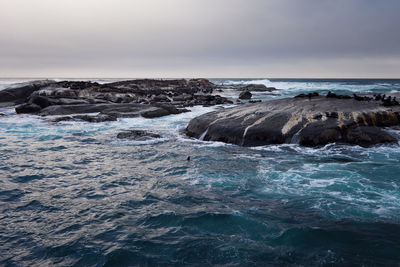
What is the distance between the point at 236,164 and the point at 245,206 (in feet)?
9.86

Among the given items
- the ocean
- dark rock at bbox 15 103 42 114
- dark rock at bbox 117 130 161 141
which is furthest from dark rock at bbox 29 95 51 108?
the ocean

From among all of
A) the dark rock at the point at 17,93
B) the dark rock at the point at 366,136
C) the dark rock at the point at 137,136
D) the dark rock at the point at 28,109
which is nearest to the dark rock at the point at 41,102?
the dark rock at the point at 28,109

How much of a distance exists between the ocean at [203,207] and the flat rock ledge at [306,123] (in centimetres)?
54

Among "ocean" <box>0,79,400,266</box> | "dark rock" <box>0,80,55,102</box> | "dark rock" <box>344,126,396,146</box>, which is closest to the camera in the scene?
"ocean" <box>0,79,400,266</box>

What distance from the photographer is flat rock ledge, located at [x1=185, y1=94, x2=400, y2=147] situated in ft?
34.2

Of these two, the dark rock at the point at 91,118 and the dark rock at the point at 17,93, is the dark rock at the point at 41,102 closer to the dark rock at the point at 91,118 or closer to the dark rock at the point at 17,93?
the dark rock at the point at 91,118

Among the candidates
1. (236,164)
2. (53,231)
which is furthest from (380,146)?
(53,231)

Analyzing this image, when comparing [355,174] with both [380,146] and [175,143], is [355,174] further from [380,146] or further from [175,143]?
[175,143]

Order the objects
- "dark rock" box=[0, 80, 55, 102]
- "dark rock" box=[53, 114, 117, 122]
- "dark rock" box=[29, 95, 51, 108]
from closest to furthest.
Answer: "dark rock" box=[53, 114, 117, 122]
"dark rock" box=[29, 95, 51, 108]
"dark rock" box=[0, 80, 55, 102]

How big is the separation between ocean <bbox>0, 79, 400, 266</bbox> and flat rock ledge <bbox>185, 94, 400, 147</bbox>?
1.77ft

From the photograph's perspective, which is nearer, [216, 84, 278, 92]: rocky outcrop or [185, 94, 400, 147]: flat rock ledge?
[185, 94, 400, 147]: flat rock ledge

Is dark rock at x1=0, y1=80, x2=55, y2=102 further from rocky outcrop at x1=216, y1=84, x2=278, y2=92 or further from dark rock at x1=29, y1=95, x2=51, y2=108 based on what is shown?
rocky outcrop at x1=216, y1=84, x2=278, y2=92

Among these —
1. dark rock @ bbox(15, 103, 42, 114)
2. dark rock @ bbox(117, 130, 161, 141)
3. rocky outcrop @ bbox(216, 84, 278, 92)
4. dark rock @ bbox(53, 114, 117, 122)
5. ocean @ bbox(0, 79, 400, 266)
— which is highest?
rocky outcrop @ bbox(216, 84, 278, 92)

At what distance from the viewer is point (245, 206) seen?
5.87 metres
